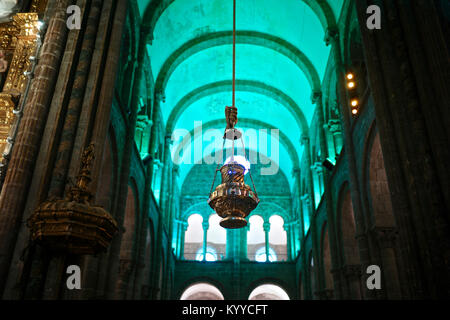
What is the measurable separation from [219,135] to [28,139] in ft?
59.2

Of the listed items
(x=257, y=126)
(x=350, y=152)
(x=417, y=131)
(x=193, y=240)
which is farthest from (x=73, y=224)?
(x=193, y=240)

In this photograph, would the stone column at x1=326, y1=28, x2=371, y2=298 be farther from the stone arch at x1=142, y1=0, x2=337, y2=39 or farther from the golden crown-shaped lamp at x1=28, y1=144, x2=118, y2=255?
the golden crown-shaped lamp at x1=28, y1=144, x2=118, y2=255

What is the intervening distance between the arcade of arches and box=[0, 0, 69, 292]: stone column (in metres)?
0.02

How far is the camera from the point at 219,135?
78.5 feet

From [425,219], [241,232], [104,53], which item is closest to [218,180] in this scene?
Result: [241,232]

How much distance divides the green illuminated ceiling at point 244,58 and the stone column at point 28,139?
6347mm

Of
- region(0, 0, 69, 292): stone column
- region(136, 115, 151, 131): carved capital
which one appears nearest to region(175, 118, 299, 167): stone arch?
region(136, 115, 151, 131): carved capital

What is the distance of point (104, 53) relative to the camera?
7.51 m

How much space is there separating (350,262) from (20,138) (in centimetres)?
959

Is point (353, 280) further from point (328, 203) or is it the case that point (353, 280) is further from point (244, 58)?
point (244, 58)

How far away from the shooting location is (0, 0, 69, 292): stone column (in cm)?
549

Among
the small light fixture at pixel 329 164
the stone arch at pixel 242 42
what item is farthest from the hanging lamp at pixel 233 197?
the stone arch at pixel 242 42
